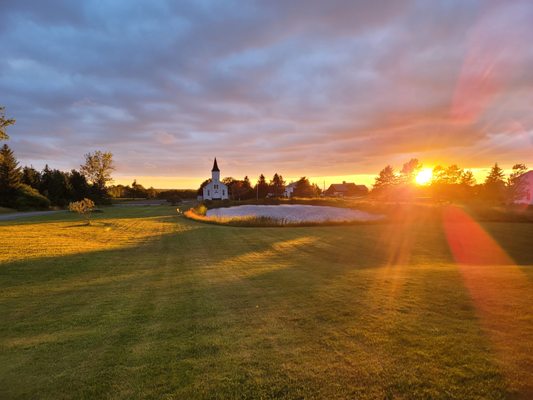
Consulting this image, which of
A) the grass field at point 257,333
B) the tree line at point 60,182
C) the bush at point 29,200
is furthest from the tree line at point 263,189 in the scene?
the grass field at point 257,333

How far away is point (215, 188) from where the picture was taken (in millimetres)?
91375

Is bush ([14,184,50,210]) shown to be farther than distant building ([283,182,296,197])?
No

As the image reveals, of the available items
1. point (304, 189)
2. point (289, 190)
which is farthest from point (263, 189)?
point (289, 190)

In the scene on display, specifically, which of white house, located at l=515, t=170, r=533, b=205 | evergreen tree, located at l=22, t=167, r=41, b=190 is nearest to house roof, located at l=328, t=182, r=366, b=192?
white house, located at l=515, t=170, r=533, b=205

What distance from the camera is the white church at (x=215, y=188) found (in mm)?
91125

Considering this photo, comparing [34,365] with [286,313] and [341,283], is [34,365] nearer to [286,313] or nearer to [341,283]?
[286,313]

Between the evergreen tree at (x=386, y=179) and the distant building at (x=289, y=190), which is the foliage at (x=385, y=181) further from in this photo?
the distant building at (x=289, y=190)

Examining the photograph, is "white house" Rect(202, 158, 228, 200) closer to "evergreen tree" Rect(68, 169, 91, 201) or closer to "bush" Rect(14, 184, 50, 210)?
"evergreen tree" Rect(68, 169, 91, 201)

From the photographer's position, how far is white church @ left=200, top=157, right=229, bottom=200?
91.1 metres

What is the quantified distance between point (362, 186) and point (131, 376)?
143083 millimetres

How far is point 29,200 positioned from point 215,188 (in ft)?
162

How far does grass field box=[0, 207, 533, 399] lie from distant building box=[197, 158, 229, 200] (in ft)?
262

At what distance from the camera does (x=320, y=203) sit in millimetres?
68562

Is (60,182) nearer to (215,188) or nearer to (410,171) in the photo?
(215,188)
